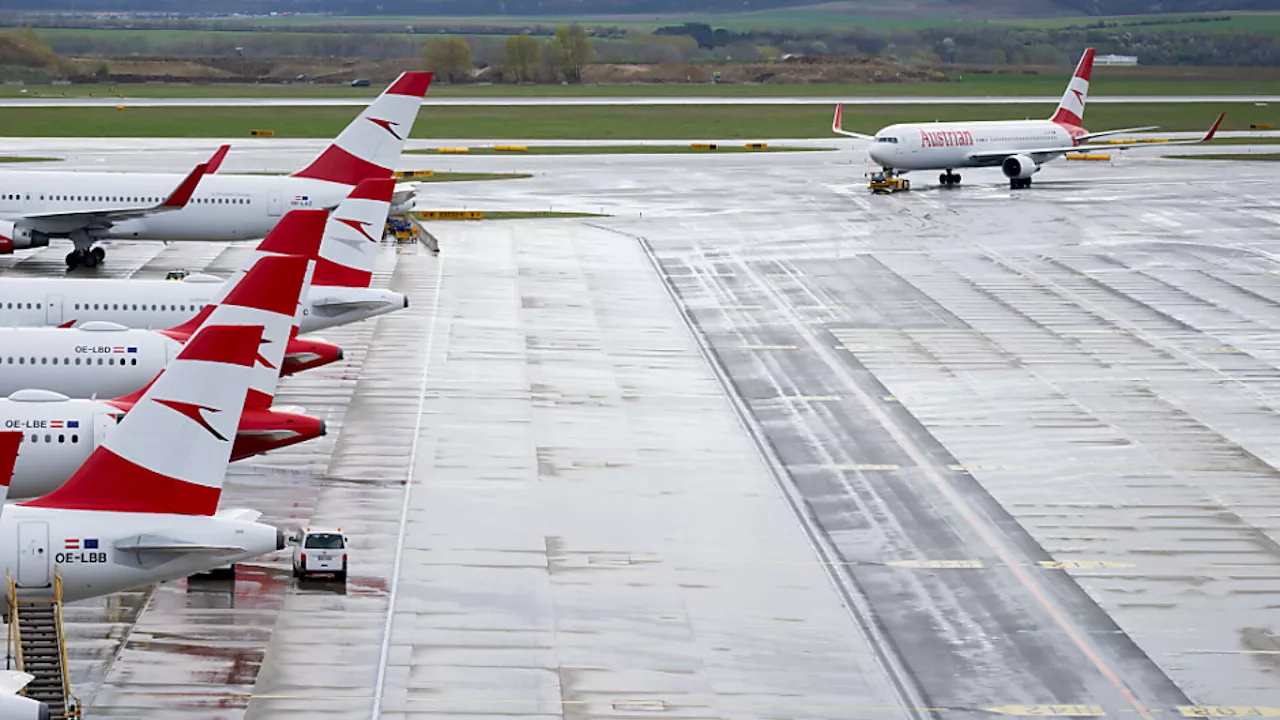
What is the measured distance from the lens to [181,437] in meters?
28.4

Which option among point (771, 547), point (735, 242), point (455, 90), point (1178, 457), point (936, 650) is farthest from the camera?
point (455, 90)

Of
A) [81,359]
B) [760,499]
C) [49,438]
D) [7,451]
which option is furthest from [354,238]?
[7,451]

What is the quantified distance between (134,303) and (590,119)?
11404 centimetres

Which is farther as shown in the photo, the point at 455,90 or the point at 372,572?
the point at 455,90

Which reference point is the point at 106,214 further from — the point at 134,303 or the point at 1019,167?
the point at 1019,167

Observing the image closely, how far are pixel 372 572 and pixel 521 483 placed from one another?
8.03m

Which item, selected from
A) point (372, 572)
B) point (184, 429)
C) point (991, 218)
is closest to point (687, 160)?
point (991, 218)

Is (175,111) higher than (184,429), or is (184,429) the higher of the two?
(184,429)

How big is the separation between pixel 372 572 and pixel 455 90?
6588 inches

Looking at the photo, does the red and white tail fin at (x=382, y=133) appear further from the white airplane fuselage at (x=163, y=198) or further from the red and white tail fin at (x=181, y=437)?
the red and white tail fin at (x=181, y=437)

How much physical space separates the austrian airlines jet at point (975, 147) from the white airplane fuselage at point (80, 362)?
7521cm

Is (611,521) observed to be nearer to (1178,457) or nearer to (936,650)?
(936,650)

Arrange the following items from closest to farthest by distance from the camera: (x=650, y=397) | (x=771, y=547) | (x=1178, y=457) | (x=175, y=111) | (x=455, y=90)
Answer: (x=771, y=547)
(x=1178, y=457)
(x=650, y=397)
(x=175, y=111)
(x=455, y=90)

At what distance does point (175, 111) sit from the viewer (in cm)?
15938
